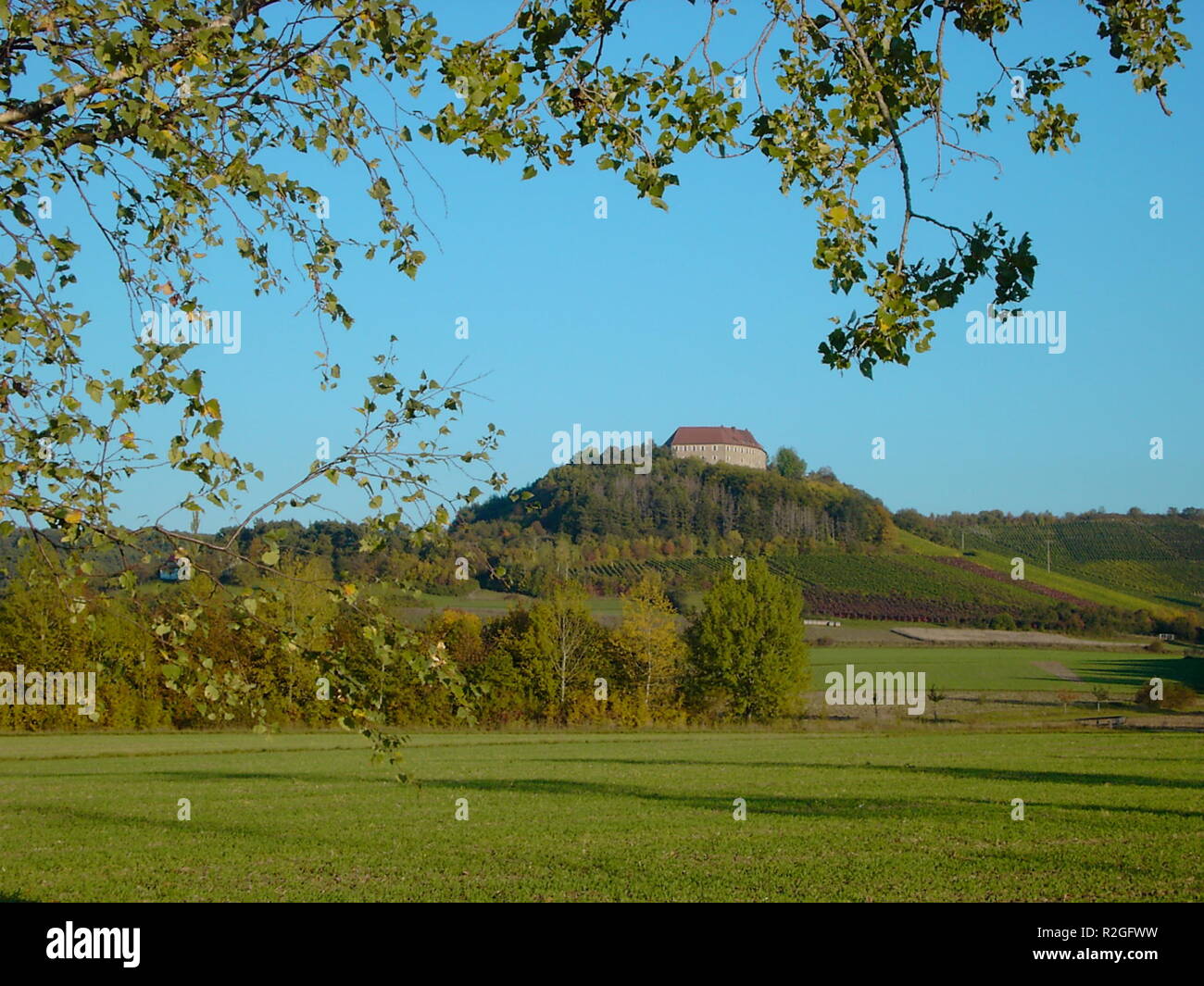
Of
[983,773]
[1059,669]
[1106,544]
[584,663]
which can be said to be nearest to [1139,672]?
[1059,669]

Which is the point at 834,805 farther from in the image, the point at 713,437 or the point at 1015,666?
the point at 713,437

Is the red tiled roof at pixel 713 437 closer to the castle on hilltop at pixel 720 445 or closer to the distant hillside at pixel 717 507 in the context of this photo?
the castle on hilltop at pixel 720 445

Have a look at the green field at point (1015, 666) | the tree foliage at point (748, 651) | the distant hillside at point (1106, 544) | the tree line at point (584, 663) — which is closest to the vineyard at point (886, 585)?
the green field at point (1015, 666)

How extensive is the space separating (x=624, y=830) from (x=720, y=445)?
15275cm

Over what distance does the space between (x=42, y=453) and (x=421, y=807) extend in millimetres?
14396

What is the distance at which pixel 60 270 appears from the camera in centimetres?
497

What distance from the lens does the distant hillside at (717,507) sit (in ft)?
266

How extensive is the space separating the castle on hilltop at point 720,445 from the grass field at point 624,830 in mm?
131098

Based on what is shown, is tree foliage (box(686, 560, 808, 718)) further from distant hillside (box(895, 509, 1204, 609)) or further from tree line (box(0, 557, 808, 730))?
distant hillside (box(895, 509, 1204, 609))

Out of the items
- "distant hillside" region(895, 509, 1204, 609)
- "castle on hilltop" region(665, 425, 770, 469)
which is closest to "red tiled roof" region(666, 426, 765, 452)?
"castle on hilltop" region(665, 425, 770, 469)

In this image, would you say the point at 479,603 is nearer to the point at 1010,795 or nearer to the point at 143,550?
the point at 1010,795

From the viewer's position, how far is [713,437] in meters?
170

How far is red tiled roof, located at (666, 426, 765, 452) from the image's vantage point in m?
167
